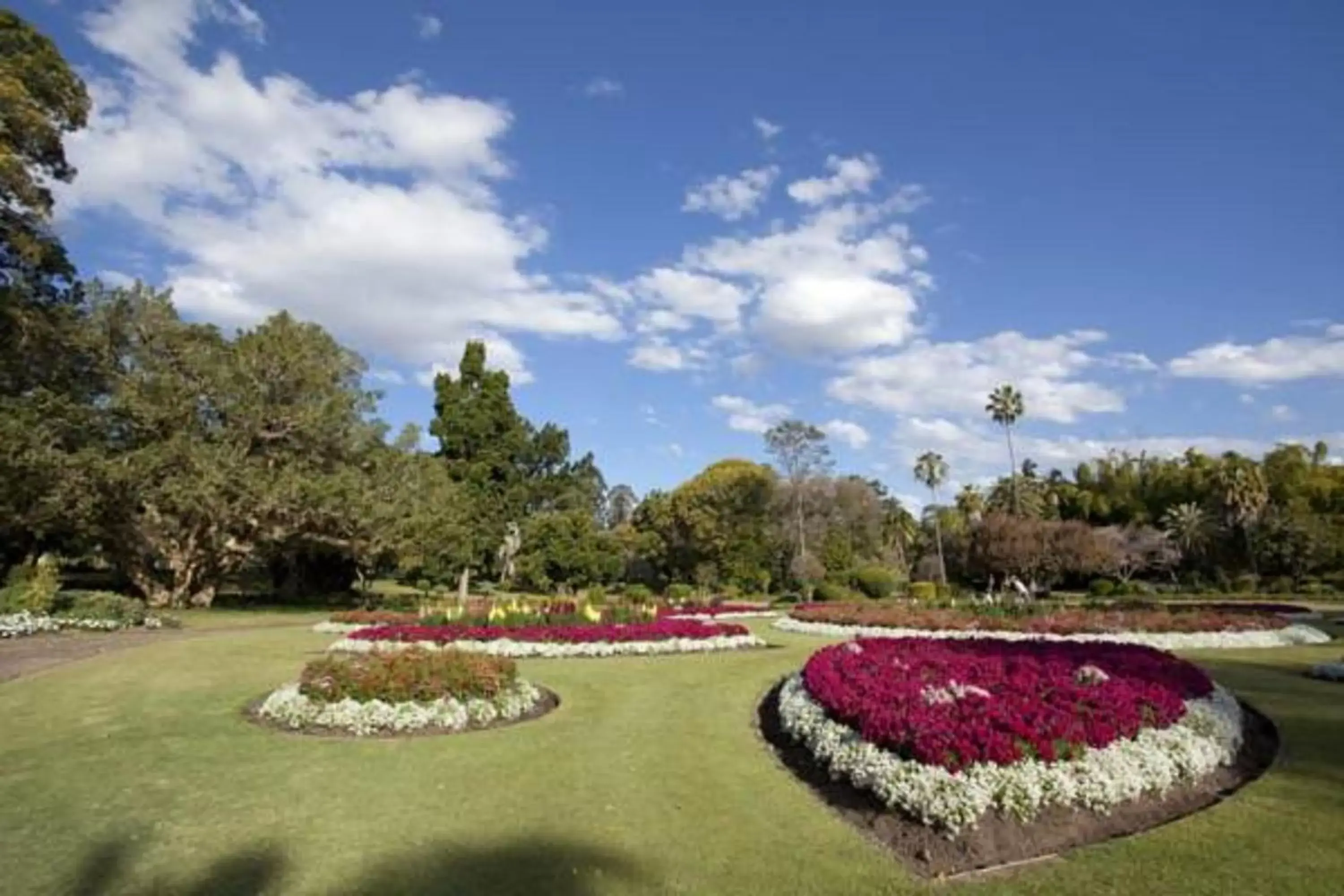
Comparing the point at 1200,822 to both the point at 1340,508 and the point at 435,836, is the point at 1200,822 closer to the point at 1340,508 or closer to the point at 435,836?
the point at 435,836

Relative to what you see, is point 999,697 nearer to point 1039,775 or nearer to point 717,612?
point 1039,775

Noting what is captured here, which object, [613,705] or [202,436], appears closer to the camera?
[613,705]

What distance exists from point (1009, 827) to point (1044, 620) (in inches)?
604

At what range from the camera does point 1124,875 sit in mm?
5457

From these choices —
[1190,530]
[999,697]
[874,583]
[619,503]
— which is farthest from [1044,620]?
[619,503]

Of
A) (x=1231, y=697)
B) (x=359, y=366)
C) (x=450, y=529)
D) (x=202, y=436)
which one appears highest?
(x=359, y=366)

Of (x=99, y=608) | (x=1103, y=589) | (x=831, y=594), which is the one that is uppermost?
(x=1103, y=589)

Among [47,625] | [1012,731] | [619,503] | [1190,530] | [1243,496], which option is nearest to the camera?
[1012,731]

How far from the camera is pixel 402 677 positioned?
1033 cm

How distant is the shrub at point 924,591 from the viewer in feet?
112

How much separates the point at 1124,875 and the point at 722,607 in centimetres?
2431

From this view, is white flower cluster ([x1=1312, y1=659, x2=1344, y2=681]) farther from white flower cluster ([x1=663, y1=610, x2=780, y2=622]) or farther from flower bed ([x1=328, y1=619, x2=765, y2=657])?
white flower cluster ([x1=663, y1=610, x2=780, y2=622])

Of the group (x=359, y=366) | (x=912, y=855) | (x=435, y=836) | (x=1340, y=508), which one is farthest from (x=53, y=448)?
(x=1340, y=508)

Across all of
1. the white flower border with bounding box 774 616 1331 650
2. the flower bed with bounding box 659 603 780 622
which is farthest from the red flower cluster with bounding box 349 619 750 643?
the white flower border with bounding box 774 616 1331 650
